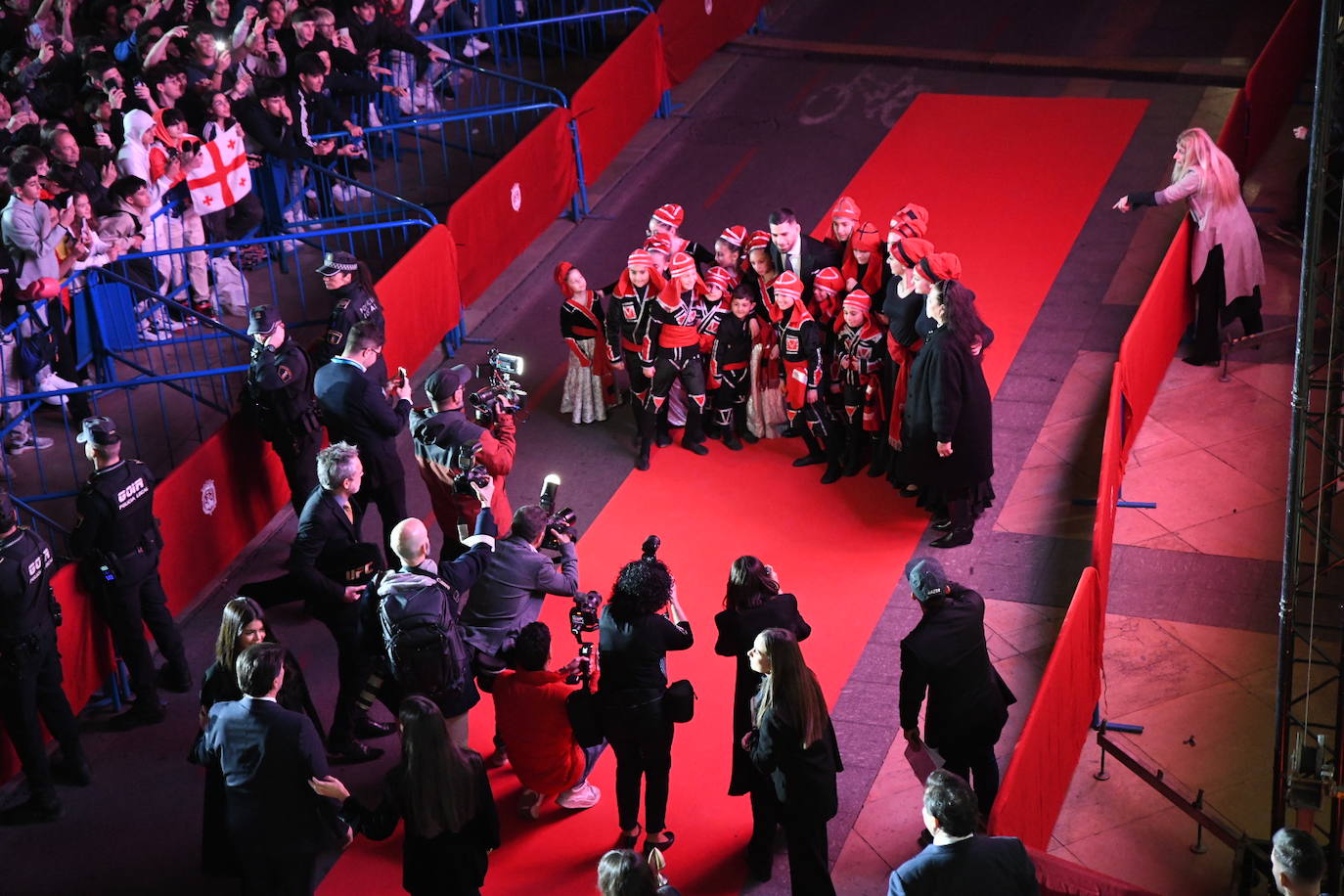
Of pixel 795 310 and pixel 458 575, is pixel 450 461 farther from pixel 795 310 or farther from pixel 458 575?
pixel 795 310

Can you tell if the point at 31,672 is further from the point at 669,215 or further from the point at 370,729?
the point at 669,215

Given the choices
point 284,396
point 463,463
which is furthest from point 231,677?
point 284,396

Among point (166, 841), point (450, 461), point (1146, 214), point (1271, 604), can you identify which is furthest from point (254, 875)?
point (1146, 214)

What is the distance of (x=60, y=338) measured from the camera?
13312 mm

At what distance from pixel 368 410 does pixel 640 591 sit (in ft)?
Answer: 11.5

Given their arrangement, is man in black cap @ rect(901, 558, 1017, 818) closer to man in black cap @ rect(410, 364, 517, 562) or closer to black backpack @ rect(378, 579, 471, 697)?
black backpack @ rect(378, 579, 471, 697)

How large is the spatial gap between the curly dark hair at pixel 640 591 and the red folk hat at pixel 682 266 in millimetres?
4282

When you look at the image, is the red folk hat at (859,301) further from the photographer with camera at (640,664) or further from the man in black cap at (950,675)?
the photographer with camera at (640,664)

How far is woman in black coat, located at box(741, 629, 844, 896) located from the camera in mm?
8211

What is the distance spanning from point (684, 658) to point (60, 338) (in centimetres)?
581

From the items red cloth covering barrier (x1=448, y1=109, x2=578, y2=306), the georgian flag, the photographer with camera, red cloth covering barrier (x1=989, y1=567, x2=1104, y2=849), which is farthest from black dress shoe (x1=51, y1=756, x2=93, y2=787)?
red cloth covering barrier (x1=448, y1=109, x2=578, y2=306)

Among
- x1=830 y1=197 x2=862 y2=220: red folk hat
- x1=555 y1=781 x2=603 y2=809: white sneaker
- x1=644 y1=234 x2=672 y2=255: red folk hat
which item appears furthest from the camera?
x1=644 y1=234 x2=672 y2=255: red folk hat

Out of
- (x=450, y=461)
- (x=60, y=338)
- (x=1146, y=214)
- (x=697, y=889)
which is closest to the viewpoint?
(x=697, y=889)

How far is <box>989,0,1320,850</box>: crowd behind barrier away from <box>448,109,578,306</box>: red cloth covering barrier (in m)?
6.02
